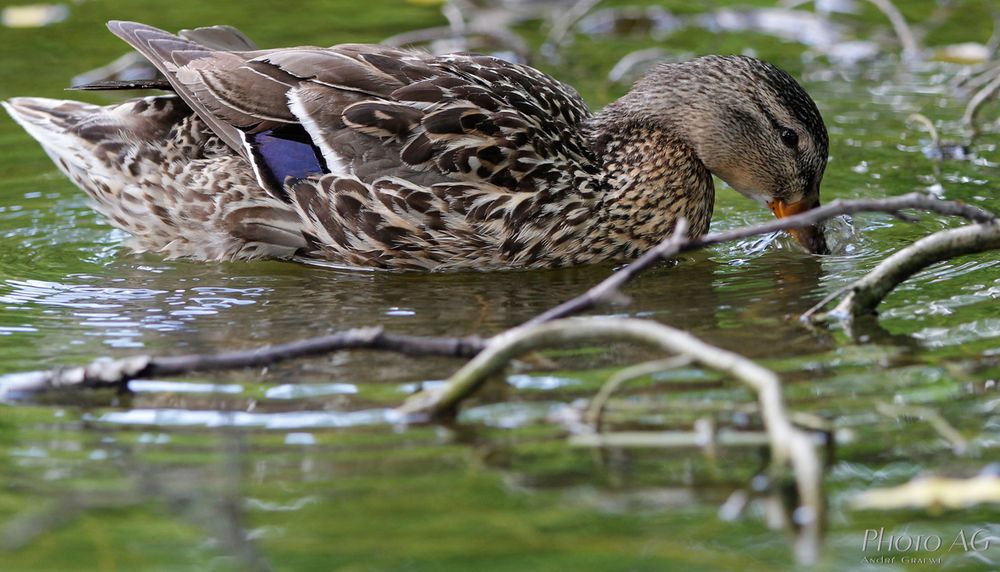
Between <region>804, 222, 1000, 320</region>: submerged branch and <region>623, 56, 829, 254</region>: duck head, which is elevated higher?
<region>623, 56, 829, 254</region>: duck head

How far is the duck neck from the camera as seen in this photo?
24.1 feet

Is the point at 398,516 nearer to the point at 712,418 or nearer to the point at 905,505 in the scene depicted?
the point at 712,418

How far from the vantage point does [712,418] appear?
4684mm

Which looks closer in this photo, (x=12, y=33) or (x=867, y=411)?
(x=867, y=411)

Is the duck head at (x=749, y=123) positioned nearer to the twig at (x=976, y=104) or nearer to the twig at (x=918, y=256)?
the twig at (x=918, y=256)

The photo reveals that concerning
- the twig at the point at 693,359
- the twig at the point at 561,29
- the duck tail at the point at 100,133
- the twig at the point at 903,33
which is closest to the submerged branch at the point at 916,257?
the twig at the point at 693,359

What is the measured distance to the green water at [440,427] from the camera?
411 cm

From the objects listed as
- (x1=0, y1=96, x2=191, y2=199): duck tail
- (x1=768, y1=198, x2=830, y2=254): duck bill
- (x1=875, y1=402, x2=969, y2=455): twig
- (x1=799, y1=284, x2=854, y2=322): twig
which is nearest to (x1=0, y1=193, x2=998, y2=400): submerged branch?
(x1=799, y1=284, x2=854, y2=322): twig

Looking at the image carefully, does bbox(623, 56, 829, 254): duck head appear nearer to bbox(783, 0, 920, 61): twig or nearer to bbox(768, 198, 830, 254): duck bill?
bbox(768, 198, 830, 254): duck bill

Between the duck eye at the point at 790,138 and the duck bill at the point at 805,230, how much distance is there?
1.18 feet

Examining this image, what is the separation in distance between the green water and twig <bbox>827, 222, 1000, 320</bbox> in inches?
6.3

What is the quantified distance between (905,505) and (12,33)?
9.62 meters

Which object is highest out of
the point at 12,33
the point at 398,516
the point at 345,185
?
the point at 12,33

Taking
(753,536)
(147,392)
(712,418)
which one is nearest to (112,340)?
(147,392)
